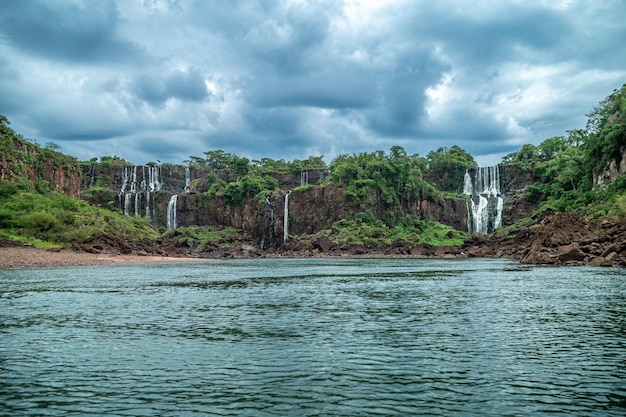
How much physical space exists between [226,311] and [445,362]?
32.7ft

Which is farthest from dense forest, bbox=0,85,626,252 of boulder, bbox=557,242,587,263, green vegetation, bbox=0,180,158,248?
boulder, bbox=557,242,587,263

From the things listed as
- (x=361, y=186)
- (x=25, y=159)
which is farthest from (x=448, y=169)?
(x=25, y=159)

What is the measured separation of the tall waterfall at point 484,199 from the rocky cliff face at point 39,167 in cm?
7395

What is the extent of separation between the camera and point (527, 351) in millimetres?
12531

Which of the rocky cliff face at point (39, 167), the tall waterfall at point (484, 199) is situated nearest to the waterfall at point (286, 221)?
the tall waterfall at point (484, 199)

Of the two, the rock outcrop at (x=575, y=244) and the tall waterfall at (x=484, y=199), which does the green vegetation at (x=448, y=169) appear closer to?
the tall waterfall at (x=484, y=199)

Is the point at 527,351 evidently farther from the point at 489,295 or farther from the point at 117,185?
the point at 117,185

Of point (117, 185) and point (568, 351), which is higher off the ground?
point (117, 185)

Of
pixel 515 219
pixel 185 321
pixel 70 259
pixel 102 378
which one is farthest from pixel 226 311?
pixel 515 219

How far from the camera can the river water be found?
882cm

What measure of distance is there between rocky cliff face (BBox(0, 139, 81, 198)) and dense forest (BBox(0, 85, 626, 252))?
6.8 inches

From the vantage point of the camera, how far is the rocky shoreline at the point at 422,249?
42688mm

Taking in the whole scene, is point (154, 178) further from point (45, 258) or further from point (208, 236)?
point (45, 258)

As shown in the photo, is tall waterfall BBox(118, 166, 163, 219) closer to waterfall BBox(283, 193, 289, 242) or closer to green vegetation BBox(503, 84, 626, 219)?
waterfall BBox(283, 193, 289, 242)
